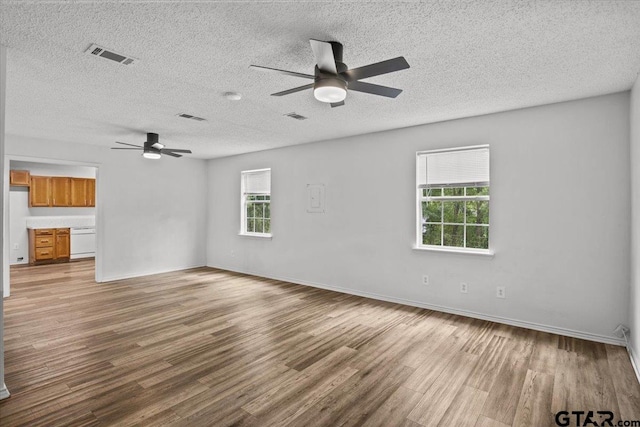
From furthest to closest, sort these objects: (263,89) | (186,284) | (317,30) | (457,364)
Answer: (186,284), (263,89), (457,364), (317,30)

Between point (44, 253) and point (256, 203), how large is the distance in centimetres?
556

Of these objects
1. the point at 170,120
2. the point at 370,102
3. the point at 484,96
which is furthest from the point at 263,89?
the point at 484,96

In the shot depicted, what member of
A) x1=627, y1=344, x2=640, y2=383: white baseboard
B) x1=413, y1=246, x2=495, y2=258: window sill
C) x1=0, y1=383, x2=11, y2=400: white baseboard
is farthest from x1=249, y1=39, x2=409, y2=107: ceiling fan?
x1=627, y1=344, x2=640, y2=383: white baseboard

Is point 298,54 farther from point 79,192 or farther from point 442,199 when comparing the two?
point 79,192

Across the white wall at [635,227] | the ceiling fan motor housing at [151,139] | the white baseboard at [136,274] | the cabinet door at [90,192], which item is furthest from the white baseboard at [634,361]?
the cabinet door at [90,192]

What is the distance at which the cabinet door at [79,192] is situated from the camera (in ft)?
29.1

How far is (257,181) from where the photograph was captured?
708 cm

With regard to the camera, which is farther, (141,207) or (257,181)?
(257,181)

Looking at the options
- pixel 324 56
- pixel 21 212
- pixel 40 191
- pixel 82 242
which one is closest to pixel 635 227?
pixel 324 56

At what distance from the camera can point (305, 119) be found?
453cm

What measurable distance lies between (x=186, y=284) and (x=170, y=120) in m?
3.04

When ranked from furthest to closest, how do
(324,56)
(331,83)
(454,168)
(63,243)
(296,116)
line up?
(63,243) → (454,168) → (296,116) → (331,83) → (324,56)

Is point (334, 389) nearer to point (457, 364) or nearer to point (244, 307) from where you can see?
point (457, 364)

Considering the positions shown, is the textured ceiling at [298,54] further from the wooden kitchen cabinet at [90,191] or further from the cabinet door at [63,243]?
the wooden kitchen cabinet at [90,191]
